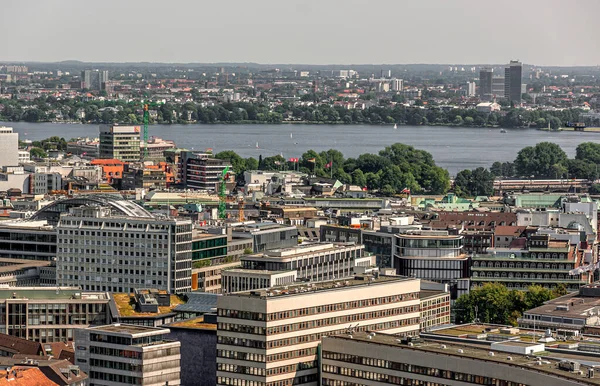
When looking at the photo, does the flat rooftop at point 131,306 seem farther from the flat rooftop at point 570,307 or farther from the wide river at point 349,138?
the wide river at point 349,138

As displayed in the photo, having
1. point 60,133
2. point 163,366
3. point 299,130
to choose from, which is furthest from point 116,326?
point 299,130

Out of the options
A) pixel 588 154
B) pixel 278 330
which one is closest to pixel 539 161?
pixel 588 154

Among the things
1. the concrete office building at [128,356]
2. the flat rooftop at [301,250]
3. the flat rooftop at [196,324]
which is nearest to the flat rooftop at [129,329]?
the concrete office building at [128,356]

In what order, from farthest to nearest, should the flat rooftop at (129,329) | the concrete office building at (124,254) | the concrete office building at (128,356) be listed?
the concrete office building at (124,254) < the flat rooftop at (129,329) < the concrete office building at (128,356)

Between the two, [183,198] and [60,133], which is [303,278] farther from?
[60,133]

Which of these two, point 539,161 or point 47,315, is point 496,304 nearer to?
point 47,315

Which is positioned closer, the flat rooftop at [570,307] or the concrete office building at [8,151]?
the flat rooftop at [570,307]
